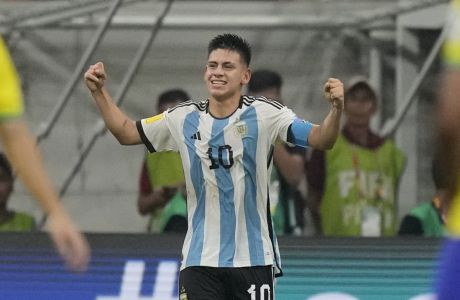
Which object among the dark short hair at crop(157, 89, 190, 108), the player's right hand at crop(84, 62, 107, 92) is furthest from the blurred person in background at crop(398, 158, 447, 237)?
the player's right hand at crop(84, 62, 107, 92)

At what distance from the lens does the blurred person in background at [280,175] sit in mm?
9094

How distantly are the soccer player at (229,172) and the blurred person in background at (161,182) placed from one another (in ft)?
8.67

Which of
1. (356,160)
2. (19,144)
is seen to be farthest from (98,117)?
(19,144)

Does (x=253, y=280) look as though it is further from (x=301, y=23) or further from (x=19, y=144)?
(x=301, y=23)

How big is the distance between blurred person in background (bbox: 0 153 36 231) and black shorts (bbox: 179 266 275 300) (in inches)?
123

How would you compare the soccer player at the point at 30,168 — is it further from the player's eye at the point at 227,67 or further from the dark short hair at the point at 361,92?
the dark short hair at the point at 361,92

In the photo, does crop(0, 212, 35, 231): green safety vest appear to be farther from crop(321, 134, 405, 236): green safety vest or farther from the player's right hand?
the player's right hand

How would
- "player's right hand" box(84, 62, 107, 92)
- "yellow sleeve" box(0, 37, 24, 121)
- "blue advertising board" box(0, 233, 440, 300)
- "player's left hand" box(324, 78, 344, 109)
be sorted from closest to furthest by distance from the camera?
"yellow sleeve" box(0, 37, 24, 121) → "player's left hand" box(324, 78, 344, 109) → "player's right hand" box(84, 62, 107, 92) → "blue advertising board" box(0, 233, 440, 300)

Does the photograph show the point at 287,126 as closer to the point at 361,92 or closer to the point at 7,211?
the point at 361,92

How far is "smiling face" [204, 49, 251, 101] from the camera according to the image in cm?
689

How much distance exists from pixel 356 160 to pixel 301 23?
1772 mm

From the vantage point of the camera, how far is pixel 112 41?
11.3 meters

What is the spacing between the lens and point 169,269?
27.6 ft

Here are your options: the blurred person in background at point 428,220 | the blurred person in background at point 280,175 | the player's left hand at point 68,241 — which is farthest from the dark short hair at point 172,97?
the player's left hand at point 68,241
